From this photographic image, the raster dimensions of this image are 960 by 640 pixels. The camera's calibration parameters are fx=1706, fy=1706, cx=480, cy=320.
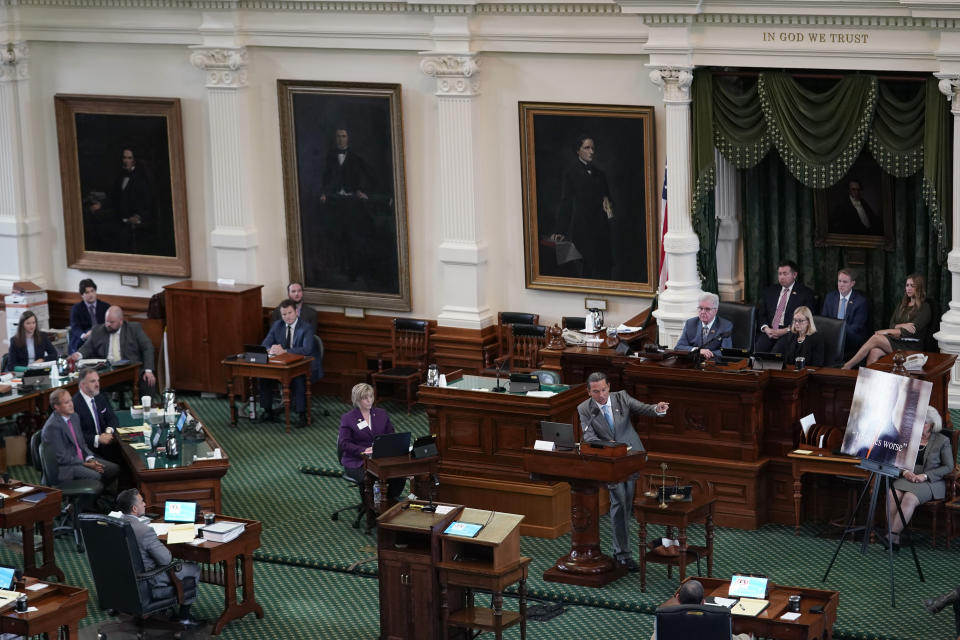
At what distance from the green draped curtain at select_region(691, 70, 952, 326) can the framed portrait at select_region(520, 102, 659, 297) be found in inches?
32.6

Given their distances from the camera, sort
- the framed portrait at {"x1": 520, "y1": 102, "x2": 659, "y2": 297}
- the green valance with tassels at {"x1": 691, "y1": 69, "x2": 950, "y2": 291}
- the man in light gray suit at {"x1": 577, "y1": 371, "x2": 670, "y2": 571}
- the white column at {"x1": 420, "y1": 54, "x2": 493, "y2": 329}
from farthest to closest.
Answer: the white column at {"x1": 420, "y1": 54, "x2": 493, "y2": 329} < the framed portrait at {"x1": 520, "y1": 102, "x2": 659, "y2": 297} < the green valance with tassels at {"x1": 691, "y1": 69, "x2": 950, "y2": 291} < the man in light gray suit at {"x1": 577, "y1": 371, "x2": 670, "y2": 571}

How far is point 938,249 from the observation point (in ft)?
47.0

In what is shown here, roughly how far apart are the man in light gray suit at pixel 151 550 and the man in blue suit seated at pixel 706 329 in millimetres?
4599

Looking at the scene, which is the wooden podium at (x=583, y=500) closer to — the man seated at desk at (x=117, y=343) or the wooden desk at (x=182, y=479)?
the wooden desk at (x=182, y=479)

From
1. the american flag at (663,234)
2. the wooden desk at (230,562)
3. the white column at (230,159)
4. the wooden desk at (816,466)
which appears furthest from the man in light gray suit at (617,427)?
the white column at (230,159)

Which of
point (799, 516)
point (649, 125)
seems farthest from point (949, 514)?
point (649, 125)

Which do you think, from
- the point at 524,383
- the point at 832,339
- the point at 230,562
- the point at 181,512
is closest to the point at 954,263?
the point at 832,339

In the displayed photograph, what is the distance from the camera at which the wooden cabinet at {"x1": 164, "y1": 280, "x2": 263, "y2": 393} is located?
56.8 feet

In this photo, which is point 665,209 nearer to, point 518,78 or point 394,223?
point 518,78

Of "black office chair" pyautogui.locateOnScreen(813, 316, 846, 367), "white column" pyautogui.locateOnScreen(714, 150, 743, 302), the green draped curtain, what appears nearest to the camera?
the green draped curtain

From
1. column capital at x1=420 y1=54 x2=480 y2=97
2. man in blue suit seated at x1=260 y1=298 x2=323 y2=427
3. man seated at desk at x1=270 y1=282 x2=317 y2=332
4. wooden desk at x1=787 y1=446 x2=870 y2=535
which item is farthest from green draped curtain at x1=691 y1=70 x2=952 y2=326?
man seated at desk at x1=270 y1=282 x2=317 y2=332

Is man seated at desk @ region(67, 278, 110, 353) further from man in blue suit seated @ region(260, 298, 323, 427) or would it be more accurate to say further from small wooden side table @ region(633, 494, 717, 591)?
small wooden side table @ region(633, 494, 717, 591)

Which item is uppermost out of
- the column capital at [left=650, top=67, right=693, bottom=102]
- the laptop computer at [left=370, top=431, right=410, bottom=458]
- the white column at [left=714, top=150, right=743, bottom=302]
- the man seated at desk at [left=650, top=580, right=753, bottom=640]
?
the column capital at [left=650, top=67, right=693, bottom=102]

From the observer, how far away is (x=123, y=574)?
11.1 meters
